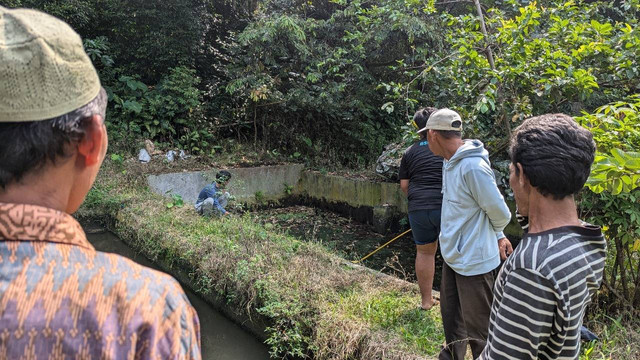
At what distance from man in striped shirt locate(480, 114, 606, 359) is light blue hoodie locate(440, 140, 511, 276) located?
52.5 inches

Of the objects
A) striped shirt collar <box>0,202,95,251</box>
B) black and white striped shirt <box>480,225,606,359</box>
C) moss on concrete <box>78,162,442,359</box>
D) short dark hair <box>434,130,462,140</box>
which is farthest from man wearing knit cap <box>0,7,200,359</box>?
short dark hair <box>434,130,462,140</box>

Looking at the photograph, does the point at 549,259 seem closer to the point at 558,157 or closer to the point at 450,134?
the point at 558,157

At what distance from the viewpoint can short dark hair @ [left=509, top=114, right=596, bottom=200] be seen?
1.26m

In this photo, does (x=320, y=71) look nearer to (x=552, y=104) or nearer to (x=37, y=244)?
(x=552, y=104)

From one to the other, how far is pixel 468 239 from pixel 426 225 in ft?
2.91

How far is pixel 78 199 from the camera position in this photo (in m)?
0.80

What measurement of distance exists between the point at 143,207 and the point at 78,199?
634 cm

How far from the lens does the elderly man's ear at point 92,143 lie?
0.75 m

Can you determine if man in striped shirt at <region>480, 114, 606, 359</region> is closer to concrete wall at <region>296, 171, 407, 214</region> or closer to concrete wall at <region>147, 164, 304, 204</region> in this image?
concrete wall at <region>296, 171, 407, 214</region>

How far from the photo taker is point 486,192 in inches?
104

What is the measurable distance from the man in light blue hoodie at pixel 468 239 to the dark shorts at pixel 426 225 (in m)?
0.66

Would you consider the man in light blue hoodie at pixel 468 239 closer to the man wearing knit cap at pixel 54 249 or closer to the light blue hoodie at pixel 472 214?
the light blue hoodie at pixel 472 214

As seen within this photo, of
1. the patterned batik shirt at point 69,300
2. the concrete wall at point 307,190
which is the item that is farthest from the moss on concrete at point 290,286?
the concrete wall at point 307,190

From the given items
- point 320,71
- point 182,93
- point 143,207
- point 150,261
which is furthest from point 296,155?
point 150,261
